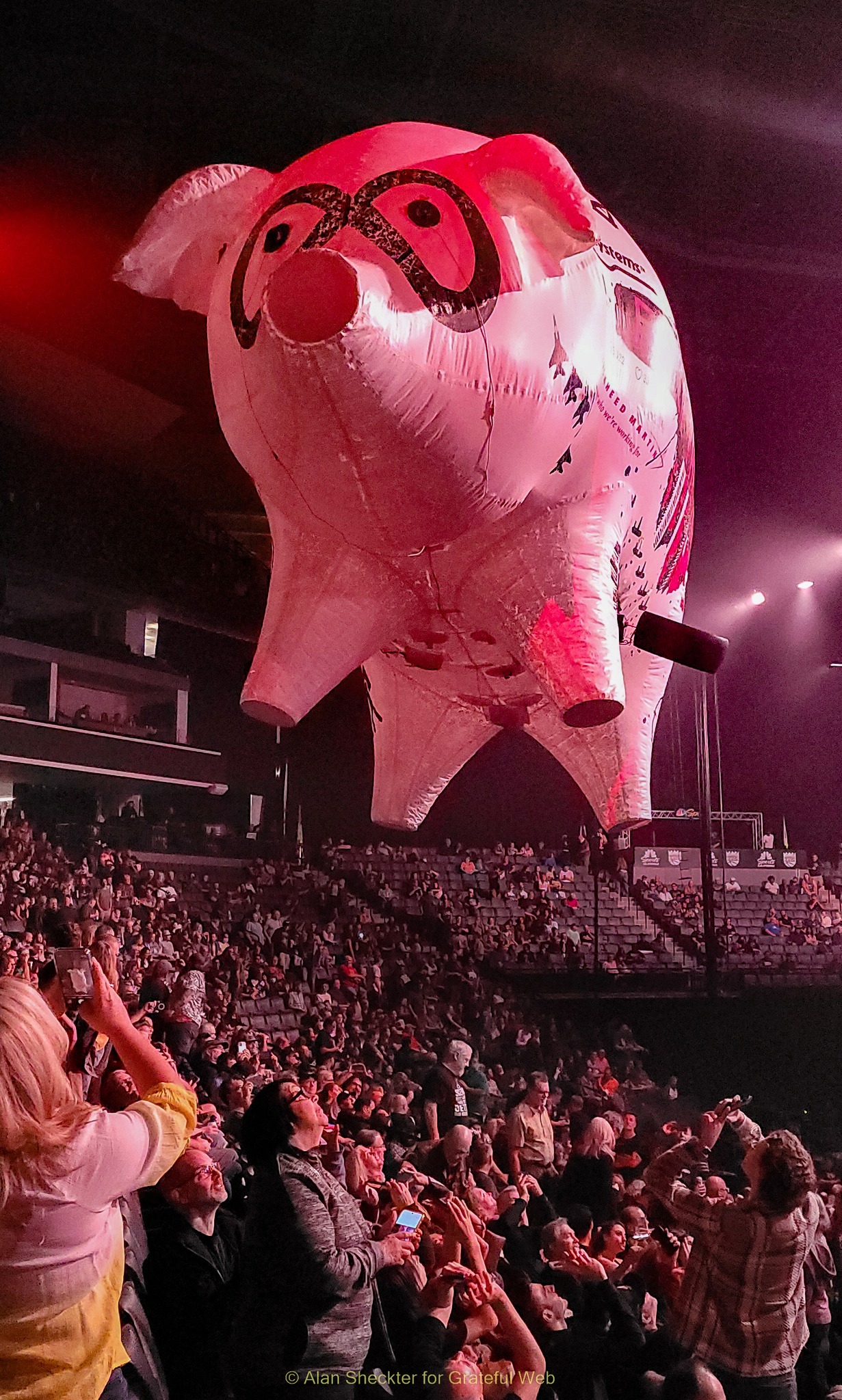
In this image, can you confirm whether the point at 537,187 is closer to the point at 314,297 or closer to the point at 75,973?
the point at 314,297

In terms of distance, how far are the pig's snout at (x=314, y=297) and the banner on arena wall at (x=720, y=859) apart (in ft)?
4.30

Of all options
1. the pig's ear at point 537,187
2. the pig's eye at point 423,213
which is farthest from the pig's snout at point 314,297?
the pig's ear at point 537,187

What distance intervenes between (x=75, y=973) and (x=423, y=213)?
128 centimetres

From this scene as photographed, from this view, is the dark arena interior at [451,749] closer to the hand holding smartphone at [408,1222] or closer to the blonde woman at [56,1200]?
the hand holding smartphone at [408,1222]

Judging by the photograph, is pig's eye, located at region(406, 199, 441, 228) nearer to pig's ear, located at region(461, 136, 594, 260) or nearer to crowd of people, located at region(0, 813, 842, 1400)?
pig's ear, located at region(461, 136, 594, 260)

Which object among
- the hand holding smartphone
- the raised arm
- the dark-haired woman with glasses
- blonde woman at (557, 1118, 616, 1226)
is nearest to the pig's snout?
the raised arm

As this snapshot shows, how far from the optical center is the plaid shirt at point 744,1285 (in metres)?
2.07

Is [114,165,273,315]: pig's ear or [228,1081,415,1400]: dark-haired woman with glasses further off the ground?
A: [114,165,273,315]: pig's ear

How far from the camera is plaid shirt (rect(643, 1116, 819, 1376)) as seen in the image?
2070mm

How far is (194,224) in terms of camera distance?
5.44 ft

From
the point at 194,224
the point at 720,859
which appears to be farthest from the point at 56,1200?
the point at 720,859

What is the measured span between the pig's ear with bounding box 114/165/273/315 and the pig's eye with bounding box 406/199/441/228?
0.30m

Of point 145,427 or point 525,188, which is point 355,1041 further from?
point 525,188

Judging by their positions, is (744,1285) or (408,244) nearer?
(408,244)
